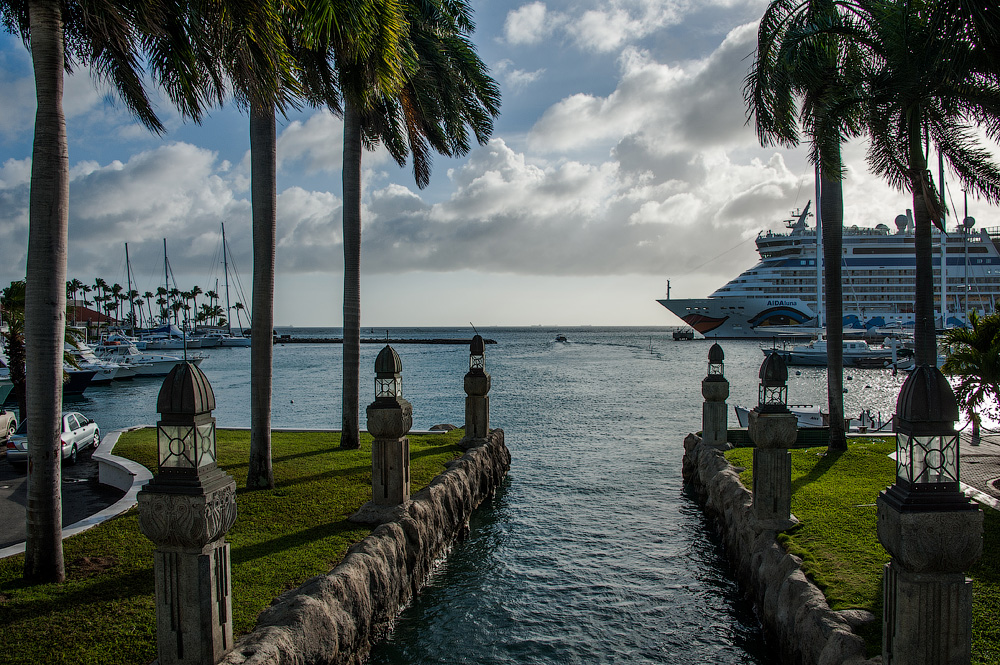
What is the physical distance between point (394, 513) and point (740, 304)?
286ft

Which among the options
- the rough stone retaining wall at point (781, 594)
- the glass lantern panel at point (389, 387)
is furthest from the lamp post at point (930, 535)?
the glass lantern panel at point (389, 387)

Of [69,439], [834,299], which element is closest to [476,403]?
[834,299]

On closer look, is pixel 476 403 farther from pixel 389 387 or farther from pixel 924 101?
pixel 924 101

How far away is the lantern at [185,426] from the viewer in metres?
4.49

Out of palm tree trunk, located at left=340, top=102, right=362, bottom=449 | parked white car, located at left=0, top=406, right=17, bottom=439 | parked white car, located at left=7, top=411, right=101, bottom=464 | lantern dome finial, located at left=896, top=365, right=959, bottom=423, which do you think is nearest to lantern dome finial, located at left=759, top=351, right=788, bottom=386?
lantern dome finial, located at left=896, top=365, right=959, bottom=423

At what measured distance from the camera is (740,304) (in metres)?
87.8

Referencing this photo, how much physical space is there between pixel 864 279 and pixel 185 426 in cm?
9061

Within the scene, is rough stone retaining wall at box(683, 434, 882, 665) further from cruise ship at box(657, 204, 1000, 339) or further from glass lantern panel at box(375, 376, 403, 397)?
cruise ship at box(657, 204, 1000, 339)

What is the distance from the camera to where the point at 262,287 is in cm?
1005

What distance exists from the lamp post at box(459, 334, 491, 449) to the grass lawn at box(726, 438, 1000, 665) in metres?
5.83

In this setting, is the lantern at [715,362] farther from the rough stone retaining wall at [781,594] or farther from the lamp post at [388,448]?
the lamp post at [388,448]

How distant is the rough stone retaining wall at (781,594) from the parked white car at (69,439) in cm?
1307

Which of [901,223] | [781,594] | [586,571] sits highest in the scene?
[901,223]

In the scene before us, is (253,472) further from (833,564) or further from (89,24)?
(833,564)
